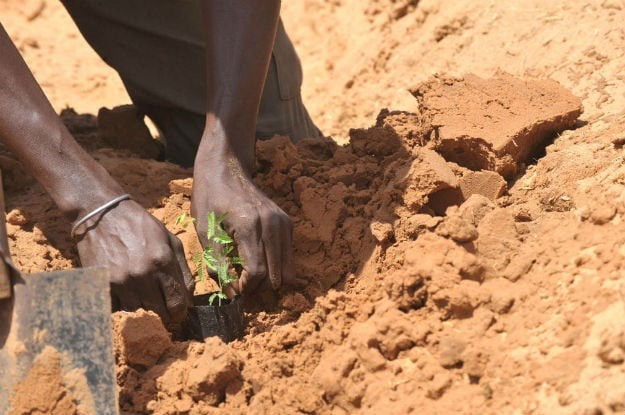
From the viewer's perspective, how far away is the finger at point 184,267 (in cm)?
223

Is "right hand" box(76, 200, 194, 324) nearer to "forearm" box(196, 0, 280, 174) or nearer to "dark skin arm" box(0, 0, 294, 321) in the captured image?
"dark skin arm" box(0, 0, 294, 321)

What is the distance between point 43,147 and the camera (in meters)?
2.27

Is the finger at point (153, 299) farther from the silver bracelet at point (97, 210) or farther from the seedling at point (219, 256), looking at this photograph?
the silver bracelet at point (97, 210)

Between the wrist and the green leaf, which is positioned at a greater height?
the wrist

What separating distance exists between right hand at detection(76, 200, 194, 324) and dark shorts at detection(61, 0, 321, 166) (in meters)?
1.06

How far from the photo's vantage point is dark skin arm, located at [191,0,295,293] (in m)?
2.28

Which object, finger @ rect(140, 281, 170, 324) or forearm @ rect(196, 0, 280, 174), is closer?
finger @ rect(140, 281, 170, 324)

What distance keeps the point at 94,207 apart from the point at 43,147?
0.69ft

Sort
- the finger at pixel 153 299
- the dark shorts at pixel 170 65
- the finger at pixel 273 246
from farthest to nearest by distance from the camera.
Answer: the dark shorts at pixel 170 65, the finger at pixel 273 246, the finger at pixel 153 299

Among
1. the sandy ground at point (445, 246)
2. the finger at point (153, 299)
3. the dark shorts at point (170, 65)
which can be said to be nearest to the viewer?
the sandy ground at point (445, 246)

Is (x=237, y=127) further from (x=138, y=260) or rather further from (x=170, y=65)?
(x=170, y=65)

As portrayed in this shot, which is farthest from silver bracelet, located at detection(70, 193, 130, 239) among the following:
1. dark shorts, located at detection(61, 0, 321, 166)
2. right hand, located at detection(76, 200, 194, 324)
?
dark shorts, located at detection(61, 0, 321, 166)

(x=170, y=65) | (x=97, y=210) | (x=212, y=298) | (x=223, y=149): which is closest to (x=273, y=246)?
(x=212, y=298)

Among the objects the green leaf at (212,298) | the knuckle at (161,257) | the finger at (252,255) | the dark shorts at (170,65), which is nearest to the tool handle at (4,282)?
the knuckle at (161,257)
